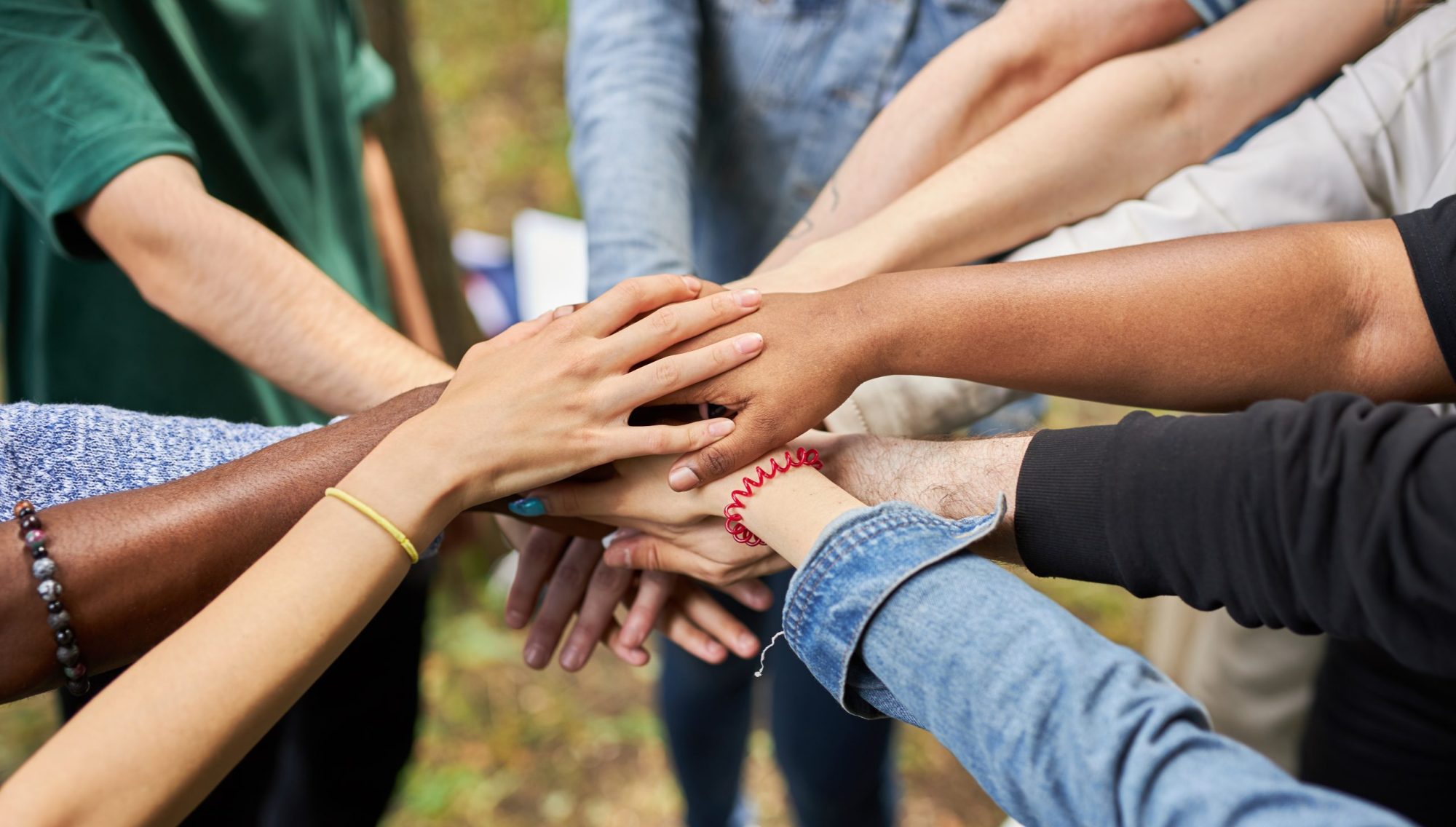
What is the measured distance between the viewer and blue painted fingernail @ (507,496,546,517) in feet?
3.89

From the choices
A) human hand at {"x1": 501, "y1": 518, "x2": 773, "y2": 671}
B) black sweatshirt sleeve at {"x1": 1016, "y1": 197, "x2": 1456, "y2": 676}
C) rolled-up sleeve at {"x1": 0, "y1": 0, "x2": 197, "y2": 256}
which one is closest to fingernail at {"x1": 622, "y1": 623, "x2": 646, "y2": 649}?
human hand at {"x1": 501, "y1": 518, "x2": 773, "y2": 671}

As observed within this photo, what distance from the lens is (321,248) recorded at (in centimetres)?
164

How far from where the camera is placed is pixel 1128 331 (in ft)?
3.53

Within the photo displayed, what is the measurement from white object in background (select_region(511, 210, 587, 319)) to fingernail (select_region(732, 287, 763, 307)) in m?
1.79

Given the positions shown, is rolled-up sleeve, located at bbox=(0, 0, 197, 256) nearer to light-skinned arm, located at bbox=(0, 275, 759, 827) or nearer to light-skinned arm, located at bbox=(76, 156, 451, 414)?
light-skinned arm, located at bbox=(76, 156, 451, 414)

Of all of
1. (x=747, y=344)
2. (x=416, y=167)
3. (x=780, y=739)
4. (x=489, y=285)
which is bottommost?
(x=780, y=739)

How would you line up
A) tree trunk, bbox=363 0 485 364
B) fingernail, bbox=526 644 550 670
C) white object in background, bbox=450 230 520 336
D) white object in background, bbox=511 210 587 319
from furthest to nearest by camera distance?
white object in background, bbox=450 230 520 336, white object in background, bbox=511 210 587 319, tree trunk, bbox=363 0 485 364, fingernail, bbox=526 644 550 670

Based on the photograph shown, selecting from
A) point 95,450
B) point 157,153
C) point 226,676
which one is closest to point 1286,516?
point 226,676

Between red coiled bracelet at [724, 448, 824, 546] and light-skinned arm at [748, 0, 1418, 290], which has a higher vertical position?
light-skinned arm at [748, 0, 1418, 290]

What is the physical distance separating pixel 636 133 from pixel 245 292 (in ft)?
1.90

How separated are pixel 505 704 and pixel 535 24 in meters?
3.30

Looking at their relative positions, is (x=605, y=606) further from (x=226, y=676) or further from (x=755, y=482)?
(x=226, y=676)

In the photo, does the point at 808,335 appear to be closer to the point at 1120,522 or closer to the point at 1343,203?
the point at 1120,522

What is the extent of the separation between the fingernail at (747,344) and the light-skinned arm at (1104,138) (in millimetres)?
188
